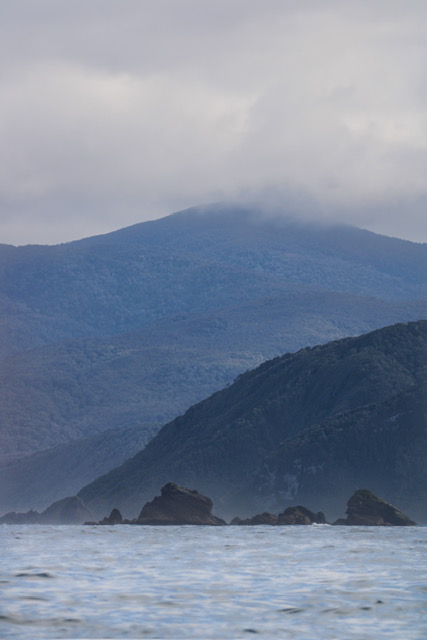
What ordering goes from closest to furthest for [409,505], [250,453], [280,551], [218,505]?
1. [280,551]
2. [409,505]
3. [218,505]
4. [250,453]

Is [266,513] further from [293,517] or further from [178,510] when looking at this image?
[178,510]

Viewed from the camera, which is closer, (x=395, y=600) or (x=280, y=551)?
(x=395, y=600)

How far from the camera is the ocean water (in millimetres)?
29594

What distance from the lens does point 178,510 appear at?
12644cm

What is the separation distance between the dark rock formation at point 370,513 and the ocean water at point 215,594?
57027 mm

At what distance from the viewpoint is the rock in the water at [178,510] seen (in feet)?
411

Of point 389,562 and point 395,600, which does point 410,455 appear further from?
point 395,600

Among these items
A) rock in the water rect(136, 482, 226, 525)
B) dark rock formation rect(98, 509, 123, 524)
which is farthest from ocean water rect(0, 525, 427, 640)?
dark rock formation rect(98, 509, 123, 524)

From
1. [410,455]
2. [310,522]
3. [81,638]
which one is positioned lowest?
[81,638]

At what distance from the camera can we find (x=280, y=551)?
62281mm

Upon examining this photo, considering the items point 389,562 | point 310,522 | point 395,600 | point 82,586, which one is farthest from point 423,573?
point 310,522

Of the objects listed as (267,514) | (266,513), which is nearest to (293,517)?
(267,514)

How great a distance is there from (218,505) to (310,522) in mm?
54656

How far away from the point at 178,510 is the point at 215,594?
90.4 metres
